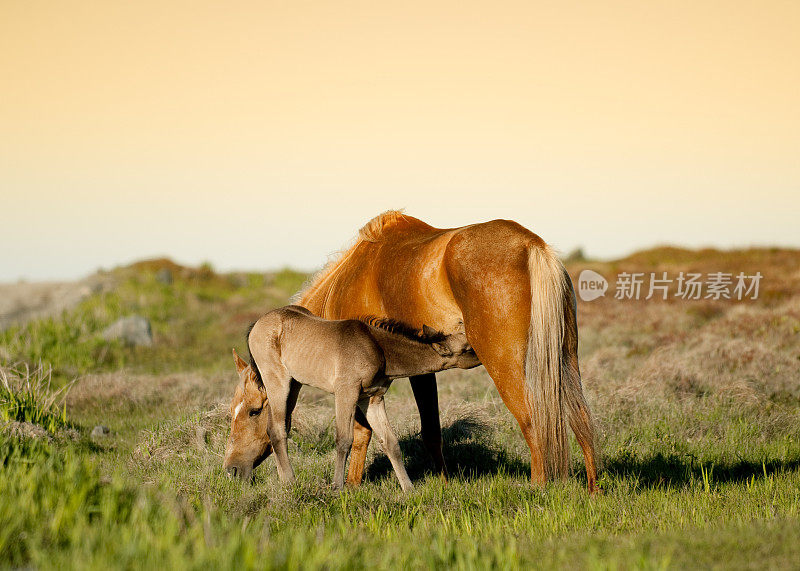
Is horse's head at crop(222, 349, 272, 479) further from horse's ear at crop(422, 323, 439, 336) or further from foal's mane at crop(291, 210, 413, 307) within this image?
horse's ear at crop(422, 323, 439, 336)

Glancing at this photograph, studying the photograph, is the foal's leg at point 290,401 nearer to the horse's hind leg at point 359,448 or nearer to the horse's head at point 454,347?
the horse's hind leg at point 359,448

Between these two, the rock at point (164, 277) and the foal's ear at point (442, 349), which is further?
the rock at point (164, 277)

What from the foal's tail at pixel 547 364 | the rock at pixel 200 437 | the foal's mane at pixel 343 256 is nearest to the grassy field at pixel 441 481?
the rock at pixel 200 437

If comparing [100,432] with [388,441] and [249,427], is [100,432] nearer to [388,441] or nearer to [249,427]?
[249,427]

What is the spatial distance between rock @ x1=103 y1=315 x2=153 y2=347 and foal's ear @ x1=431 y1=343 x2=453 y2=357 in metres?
15.5

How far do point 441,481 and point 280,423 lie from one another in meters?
1.44

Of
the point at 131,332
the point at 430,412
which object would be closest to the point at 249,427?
the point at 430,412

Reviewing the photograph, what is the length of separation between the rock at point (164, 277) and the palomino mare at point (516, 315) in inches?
1060

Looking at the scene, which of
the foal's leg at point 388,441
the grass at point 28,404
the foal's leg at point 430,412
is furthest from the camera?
the grass at point 28,404

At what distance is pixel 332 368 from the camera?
5492 mm

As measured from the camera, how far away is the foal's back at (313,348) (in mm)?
5371

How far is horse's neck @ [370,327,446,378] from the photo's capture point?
5.44 m

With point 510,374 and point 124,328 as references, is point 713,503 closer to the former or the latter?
point 510,374

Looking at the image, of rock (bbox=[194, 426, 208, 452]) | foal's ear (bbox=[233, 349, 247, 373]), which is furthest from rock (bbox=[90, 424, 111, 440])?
foal's ear (bbox=[233, 349, 247, 373])
